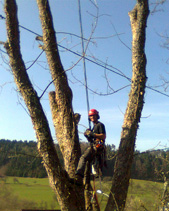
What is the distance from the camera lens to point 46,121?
3432mm

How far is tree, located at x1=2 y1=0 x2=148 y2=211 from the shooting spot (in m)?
3.25

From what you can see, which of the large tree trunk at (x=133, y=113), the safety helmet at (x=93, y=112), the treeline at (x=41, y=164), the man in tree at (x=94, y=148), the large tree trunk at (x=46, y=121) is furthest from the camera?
the safety helmet at (x=93, y=112)

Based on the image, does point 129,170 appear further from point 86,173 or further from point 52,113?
point 52,113

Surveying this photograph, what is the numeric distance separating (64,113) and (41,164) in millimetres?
1779

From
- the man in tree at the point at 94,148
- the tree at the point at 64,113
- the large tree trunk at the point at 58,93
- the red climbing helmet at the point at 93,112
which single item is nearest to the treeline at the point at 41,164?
the man in tree at the point at 94,148

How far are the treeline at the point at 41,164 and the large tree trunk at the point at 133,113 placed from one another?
9.4 inches

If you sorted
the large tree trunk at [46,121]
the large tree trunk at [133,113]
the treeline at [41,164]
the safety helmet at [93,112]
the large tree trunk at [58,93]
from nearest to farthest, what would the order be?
the large tree trunk at [46,121]
the large tree trunk at [133,113]
the treeline at [41,164]
the large tree trunk at [58,93]
the safety helmet at [93,112]

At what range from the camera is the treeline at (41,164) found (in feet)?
13.0

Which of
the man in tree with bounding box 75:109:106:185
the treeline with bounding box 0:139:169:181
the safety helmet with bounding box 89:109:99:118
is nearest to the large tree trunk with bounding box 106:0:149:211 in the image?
the treeline with bounding box 0:139:169:181

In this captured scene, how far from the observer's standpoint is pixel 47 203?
1171 centimetres

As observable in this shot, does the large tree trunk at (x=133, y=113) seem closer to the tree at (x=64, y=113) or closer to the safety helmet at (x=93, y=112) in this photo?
the tree at (x=64, y=113)

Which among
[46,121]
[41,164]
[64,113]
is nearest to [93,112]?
[64,113]

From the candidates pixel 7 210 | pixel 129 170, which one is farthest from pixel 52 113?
pixel 7 210

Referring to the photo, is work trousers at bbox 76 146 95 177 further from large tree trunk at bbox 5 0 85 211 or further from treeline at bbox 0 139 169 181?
treeline at bbox 0 139 169 181
